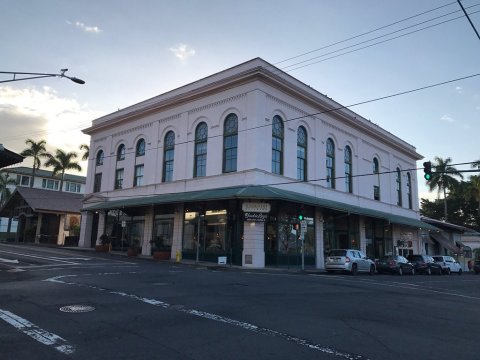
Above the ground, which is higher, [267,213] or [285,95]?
[285,95]

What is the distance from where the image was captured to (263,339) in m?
6.79

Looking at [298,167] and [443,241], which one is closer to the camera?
[298,167]

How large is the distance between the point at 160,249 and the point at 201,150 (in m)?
8.04

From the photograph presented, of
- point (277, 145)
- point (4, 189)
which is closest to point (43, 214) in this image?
point (4, 189)

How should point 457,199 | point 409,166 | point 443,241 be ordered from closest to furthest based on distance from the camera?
point 409,166, point 443,241, point 457,199

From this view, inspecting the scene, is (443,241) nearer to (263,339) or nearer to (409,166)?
(409,166)

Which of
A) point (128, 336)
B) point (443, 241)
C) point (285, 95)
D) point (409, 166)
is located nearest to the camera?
point (128, 336)

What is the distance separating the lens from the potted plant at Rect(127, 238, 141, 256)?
1267 inches

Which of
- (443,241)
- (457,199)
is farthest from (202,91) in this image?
(457,199)

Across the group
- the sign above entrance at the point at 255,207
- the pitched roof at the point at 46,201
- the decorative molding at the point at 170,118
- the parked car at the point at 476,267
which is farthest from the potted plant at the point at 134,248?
the parked car at the point at 476,267

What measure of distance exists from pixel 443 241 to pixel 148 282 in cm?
4700

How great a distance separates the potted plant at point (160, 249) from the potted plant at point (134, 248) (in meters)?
1.38

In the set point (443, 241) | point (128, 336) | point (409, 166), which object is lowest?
point (128, 336)

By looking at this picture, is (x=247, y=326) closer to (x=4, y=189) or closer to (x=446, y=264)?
(x=446, y=264)
